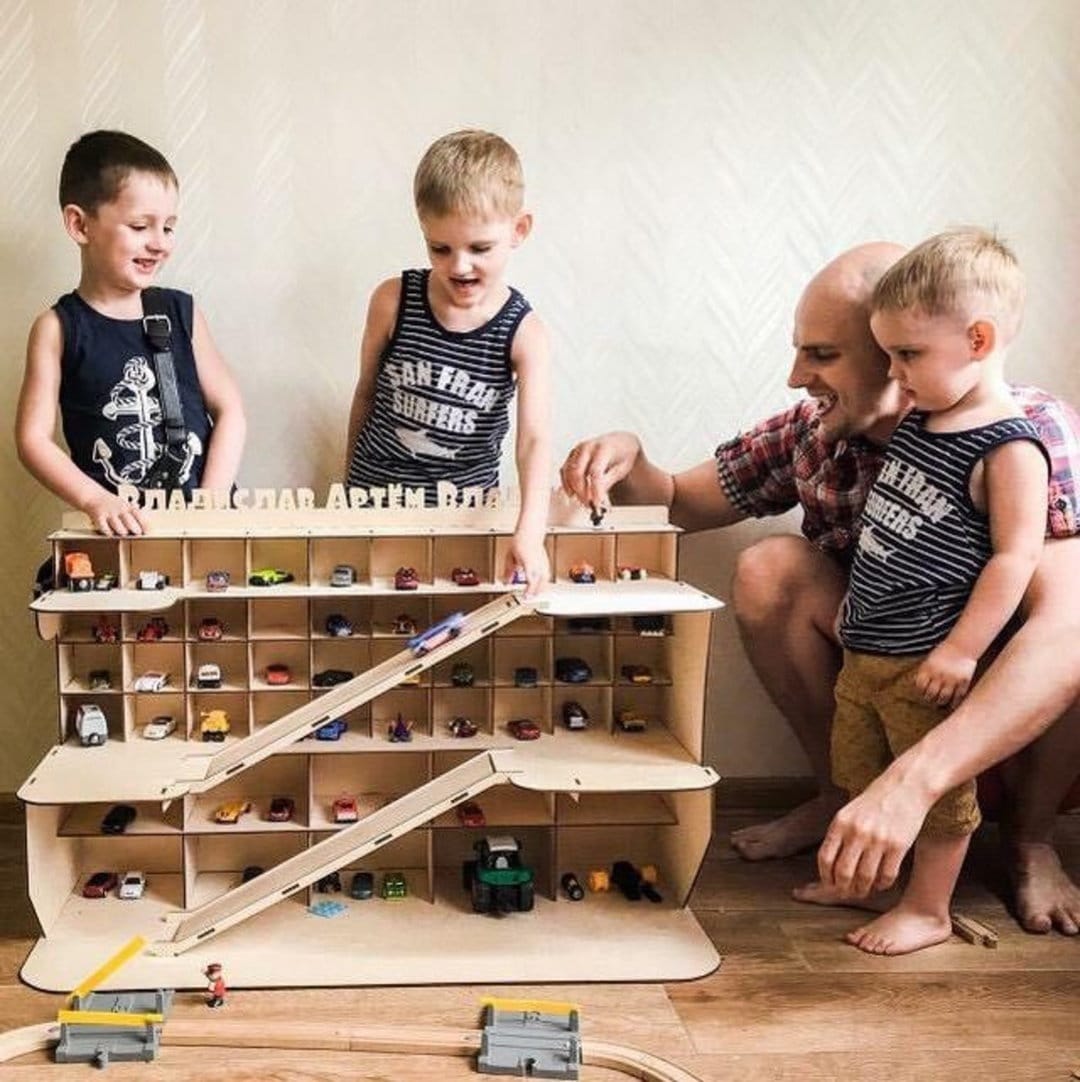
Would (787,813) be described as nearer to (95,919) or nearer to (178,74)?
(95,919)

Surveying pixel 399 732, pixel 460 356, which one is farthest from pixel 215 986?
pixel 460 356

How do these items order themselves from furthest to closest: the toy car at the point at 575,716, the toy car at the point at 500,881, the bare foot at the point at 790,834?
the bare foot at the point at 790,834, the toy car at the point at 575,716, the toy car at the point at 500,881

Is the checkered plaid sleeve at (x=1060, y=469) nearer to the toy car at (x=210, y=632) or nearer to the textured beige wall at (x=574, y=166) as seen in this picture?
the textured beige wall at (x=574, y=166)

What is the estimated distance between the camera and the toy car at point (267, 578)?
5.11ft

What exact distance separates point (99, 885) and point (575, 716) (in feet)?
2.02

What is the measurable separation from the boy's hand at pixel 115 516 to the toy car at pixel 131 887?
42cm

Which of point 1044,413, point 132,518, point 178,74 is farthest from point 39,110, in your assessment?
point 1044,413

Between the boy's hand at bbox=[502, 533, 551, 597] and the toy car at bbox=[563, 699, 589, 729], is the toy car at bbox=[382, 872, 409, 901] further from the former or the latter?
the boy's hand at bbox=[502, 533, 551, 597]

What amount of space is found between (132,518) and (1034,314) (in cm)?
129

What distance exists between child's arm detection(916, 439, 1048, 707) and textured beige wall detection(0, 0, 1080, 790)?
1.79 ft

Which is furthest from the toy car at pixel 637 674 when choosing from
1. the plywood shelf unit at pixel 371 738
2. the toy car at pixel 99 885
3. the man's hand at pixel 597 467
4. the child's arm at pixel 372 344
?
the toy car at pixel 99 885

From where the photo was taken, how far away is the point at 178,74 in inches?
68.7

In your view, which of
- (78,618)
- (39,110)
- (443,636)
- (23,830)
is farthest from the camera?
(23,830)

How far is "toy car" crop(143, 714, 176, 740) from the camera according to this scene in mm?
1608
